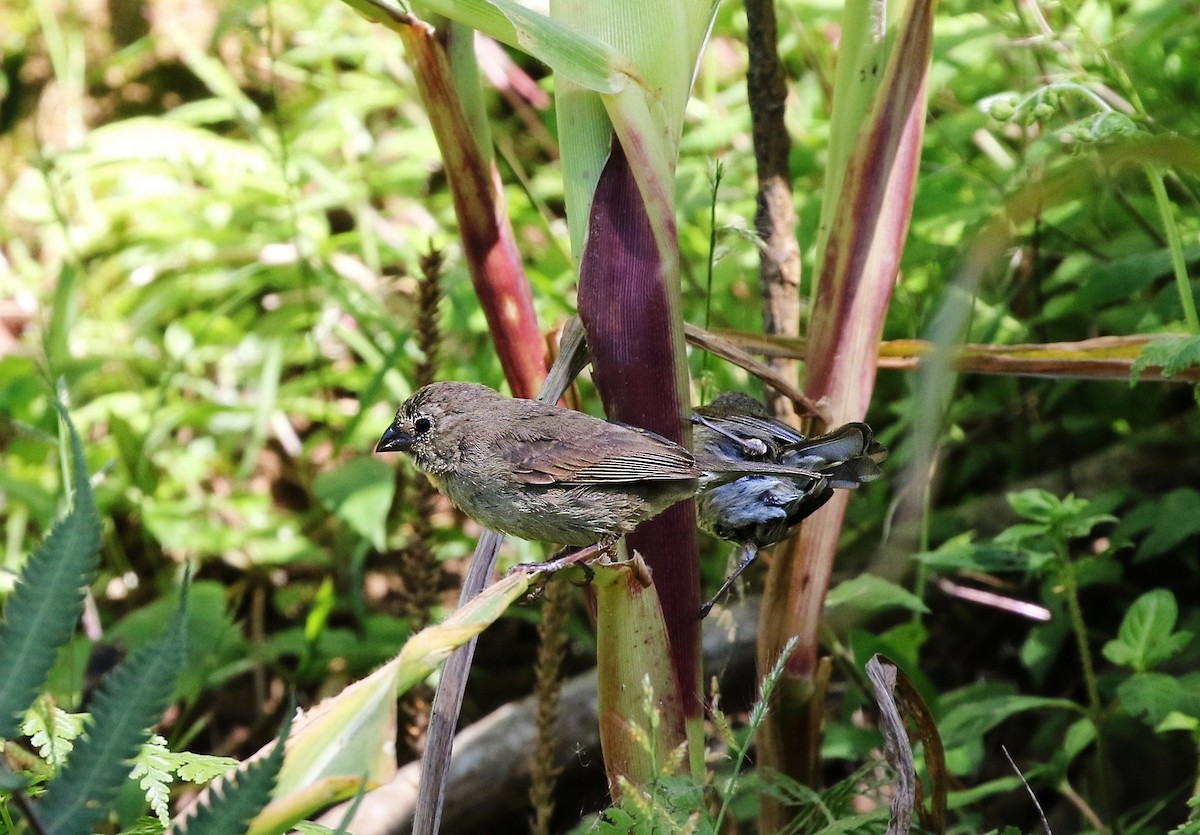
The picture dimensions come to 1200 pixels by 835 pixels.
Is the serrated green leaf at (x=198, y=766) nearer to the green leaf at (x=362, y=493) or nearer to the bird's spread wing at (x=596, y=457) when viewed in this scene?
the bird's spread wing at (x=596, y=457)

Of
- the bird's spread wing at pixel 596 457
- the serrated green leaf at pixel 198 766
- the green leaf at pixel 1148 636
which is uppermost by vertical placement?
the bird's spread wing at pixel 596 457

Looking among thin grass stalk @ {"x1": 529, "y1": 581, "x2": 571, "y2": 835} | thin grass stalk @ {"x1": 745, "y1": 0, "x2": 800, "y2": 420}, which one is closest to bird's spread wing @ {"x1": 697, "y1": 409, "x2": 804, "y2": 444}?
thin grass stalk @ {"x1": 745, "y1": 0, "x2": 800, "y2": 420}

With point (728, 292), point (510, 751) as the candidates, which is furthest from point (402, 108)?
point (510, 751)

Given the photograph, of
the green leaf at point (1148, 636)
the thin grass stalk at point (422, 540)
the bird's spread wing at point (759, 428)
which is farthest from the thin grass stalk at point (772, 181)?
the green leaf at point (1148, 636)

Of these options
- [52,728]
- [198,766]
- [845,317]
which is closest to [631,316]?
[845,317]

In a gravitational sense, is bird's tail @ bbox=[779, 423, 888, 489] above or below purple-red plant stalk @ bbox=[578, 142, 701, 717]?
below

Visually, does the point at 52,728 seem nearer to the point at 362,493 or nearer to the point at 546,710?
the point at 546,710

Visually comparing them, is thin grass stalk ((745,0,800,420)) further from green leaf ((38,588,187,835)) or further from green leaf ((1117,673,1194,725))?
green leaf ((38,588,187,835))
